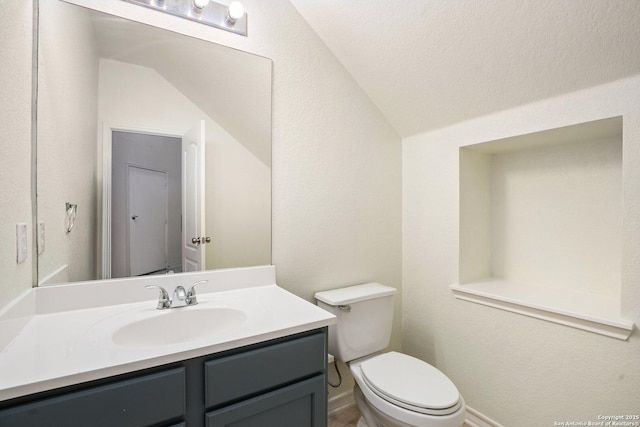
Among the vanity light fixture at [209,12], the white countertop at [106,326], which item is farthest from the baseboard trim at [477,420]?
the vanity light fixture at [209,12]

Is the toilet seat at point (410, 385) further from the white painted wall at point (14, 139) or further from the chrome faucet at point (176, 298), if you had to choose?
the white painted wall at point (14, 139)

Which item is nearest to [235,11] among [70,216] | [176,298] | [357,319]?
[70,216]

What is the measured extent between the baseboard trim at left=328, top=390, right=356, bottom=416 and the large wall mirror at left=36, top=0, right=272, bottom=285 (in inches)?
38.4

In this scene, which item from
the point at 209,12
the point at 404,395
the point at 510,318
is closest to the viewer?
the point at 404,395

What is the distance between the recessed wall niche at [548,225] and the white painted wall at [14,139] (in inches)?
75.6

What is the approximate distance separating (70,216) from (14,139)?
348mm

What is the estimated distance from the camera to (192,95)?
1.39 metres

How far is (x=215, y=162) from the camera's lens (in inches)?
57.3

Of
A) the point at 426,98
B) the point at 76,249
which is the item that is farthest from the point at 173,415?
the point at 426,98

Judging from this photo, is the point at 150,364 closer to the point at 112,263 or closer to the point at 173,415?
the point at 173,415

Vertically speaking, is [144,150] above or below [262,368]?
above

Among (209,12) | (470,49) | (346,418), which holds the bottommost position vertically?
(346,418)

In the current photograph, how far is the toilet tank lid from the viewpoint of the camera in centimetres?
155

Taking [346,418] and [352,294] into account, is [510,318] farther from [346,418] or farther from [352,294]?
[346,418]
